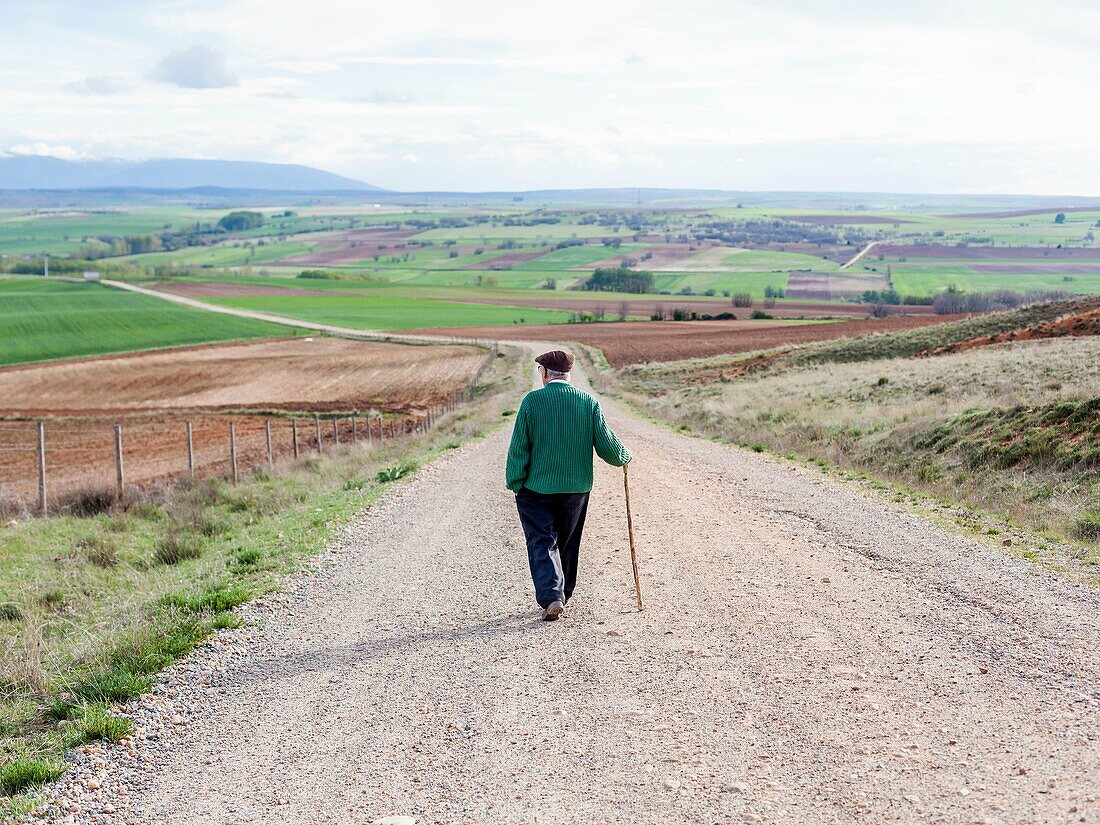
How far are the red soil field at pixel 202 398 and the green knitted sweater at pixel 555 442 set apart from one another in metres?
14.9

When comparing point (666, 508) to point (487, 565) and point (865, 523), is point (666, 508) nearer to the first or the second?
point (865, 523)

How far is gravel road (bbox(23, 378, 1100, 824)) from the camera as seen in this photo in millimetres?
5055

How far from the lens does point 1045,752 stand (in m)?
5.25

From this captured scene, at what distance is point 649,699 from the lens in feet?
20.7

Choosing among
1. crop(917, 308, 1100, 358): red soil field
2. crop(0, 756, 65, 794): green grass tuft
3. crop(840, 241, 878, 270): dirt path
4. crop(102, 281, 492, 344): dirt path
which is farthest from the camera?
crop(840, 241, 878, 270): dirt path

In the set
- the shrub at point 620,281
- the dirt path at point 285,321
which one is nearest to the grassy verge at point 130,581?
the dirt path at point 285,321

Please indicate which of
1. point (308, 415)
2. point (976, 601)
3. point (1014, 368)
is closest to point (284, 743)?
point (976, 601)

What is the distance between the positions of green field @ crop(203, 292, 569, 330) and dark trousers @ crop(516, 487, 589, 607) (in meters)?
85.9

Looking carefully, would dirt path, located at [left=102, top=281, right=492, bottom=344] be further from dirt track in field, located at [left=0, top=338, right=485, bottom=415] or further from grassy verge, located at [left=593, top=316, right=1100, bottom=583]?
grassy verge, located at [left=593, top=316, right=1100, bottom=583]

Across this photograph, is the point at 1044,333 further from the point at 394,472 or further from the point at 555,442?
the point at 555,442

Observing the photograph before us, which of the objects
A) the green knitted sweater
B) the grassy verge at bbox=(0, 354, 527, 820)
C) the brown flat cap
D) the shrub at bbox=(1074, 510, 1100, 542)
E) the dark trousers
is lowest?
the grassy verge at bbox=(0, 354, 527, 820)

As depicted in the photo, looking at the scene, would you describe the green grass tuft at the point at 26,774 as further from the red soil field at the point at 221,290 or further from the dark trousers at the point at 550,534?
the red soil field at the point at 221,290

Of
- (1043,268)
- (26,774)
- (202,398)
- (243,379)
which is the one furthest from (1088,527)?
(1043,268)

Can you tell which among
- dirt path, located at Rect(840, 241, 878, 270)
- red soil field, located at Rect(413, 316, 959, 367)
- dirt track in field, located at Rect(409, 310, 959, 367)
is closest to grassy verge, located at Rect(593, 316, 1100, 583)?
red soil field, located at Rect(413, 316, 959, 367)
